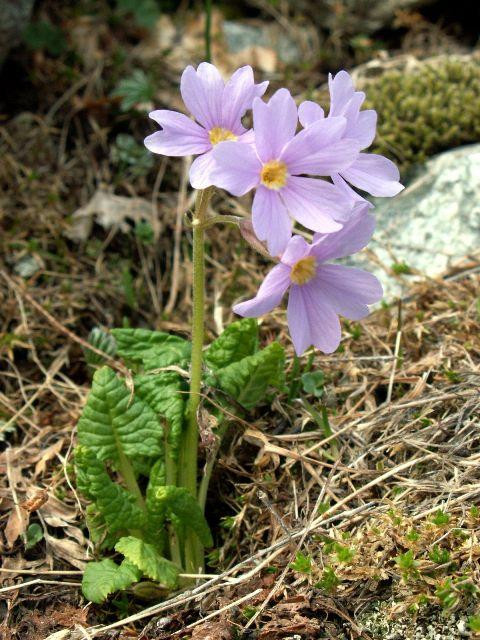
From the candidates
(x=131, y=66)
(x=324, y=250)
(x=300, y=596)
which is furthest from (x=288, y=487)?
(x=131, y=66)

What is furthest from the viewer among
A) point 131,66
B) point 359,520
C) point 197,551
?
point 131,66

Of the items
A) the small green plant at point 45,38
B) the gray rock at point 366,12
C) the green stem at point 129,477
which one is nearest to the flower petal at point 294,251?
the green stem at point 129,477

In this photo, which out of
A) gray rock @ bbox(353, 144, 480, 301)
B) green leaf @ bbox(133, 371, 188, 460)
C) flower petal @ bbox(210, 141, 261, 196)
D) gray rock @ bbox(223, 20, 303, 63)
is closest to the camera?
flower petal @ bbox(210, 141, 261, 196)

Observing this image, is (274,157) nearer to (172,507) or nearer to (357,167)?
(357,167)

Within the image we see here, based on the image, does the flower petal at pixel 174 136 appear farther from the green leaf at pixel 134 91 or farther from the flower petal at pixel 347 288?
the green leaf at pixel 134 91

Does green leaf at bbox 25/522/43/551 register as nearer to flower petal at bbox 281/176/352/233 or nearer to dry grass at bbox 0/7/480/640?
dry grass at bbox 0/7/480/640

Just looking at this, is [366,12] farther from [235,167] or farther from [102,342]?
[235,167]

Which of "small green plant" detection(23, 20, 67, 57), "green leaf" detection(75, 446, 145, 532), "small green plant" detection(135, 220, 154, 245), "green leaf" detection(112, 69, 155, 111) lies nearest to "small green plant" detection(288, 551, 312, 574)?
"green leaf" detection(75, 446, 145, 532)
